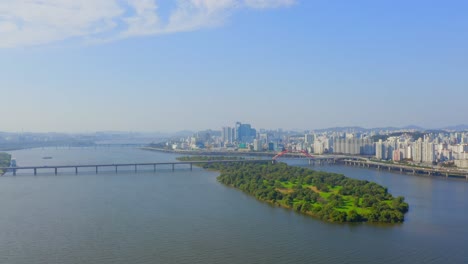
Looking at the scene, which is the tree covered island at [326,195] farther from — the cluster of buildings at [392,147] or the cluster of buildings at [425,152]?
the cluster of buildings at [392,147]

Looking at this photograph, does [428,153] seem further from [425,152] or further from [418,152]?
[418,152]

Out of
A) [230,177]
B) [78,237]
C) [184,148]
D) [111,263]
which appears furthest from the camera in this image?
[184,148]

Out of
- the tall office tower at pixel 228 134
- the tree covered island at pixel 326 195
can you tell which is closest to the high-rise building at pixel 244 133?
the tall office tower at pixel 228 134

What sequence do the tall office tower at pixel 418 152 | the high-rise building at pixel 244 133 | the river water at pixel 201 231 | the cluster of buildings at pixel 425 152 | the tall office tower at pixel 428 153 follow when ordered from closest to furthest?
the river water at pixel 201 231 → the cluster of buildings at pixel 425 152 → the tall office tower at pixel 428 153 → the tall office tower at pixel 418 152 → the high-rise building at pixel 244 133

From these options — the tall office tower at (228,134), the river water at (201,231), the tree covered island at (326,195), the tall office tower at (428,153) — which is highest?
the tall office tower at (228,134)

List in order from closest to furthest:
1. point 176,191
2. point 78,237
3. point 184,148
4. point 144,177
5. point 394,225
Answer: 1. point 78,237
2. point 394,225
3. point 176,191
4. point 144,177
5. point 184,148

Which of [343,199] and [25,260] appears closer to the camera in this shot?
[25,260]

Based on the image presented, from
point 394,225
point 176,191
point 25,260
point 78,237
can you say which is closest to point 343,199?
Answer: point 394,225

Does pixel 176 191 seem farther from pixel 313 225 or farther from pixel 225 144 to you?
pixel 225 144
